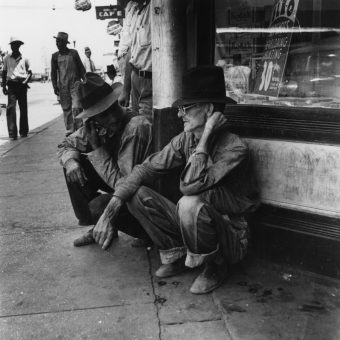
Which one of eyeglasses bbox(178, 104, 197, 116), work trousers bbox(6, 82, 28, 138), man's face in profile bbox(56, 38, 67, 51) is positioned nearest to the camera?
eyeglasses bbox(178, 104, 197, 116)

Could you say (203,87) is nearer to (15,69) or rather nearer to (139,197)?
(139,197)

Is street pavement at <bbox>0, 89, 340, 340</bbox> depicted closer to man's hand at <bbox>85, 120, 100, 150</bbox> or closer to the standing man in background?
A: man's hand at <bbox>85, 120, 100, 150</bbox>

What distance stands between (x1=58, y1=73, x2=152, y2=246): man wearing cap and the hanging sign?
3.42 feet

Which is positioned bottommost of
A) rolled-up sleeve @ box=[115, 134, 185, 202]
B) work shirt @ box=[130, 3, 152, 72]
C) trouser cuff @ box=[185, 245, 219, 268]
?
trouser cuff @ box=[185, 245, 219, 268]

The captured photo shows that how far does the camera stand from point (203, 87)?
10.5 feet

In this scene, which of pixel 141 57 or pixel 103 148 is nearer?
pixel 103 148

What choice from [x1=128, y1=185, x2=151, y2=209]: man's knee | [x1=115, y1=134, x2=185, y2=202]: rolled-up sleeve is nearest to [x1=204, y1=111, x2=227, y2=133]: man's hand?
[x1=115, y1=134, x2=185, y2=202]: rolled-up sleeve

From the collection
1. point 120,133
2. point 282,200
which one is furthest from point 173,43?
point 282,200

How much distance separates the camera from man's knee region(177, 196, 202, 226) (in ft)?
9.83

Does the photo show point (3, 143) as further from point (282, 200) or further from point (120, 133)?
point (282, 200)

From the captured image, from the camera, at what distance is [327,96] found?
354 cm

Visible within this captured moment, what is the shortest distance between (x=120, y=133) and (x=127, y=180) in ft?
1.77

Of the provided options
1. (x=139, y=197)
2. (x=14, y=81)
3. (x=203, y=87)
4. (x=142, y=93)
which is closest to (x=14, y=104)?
(x=14, y=81)

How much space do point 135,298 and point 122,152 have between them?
1.13 meters
